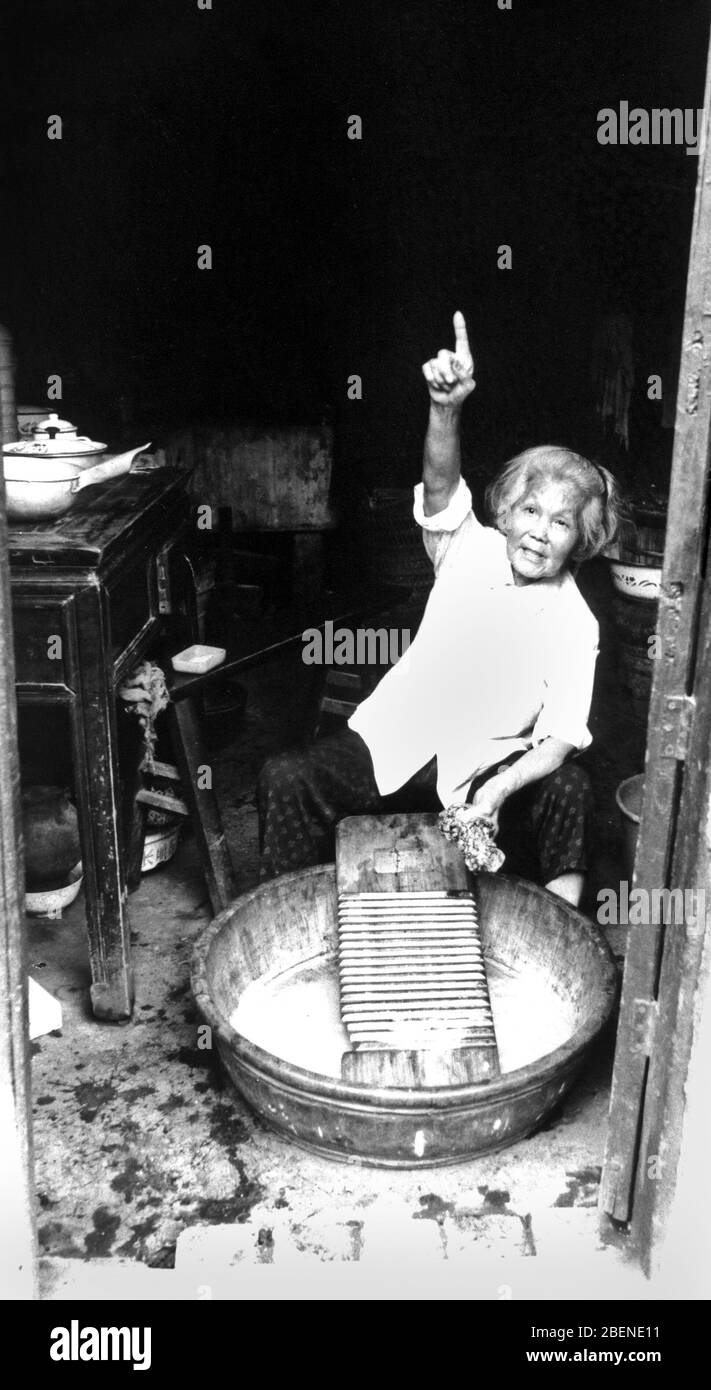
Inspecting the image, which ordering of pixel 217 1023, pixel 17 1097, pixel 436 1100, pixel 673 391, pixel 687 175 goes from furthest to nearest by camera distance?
→ pixel 673 391
pixel 687 175
pixel 217 1023
pixel 436 1100
pixel 17 1097

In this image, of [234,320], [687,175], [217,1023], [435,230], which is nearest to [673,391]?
[687,175]

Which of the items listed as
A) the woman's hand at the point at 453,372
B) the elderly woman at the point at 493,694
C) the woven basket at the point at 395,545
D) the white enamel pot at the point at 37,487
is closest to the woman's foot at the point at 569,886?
the elderly woman at the point at 493,694

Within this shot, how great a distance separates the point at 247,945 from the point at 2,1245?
3.37 feet

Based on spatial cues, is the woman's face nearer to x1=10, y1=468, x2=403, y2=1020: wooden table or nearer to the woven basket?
x1=10, y1=468, x2=403, y2=1020: wooden table

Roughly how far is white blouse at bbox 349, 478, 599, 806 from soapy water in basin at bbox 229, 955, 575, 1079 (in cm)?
55

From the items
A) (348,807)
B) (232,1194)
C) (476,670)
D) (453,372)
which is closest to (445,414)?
(453,372)

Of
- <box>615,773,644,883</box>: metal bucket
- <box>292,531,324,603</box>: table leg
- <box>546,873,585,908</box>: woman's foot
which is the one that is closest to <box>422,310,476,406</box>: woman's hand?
<box>615,773,644,883</box>: metal bucket

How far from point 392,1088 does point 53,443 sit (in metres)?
2.17

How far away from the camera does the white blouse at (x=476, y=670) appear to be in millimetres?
3223

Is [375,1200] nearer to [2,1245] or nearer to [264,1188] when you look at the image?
[264,1188]

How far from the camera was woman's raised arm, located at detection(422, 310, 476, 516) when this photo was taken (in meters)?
2.84

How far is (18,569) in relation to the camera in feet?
9.19

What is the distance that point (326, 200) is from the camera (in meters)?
6.45

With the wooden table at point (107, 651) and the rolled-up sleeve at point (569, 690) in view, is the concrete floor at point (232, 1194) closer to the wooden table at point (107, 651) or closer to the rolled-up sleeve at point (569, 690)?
the wooden table at point (107, 651)
